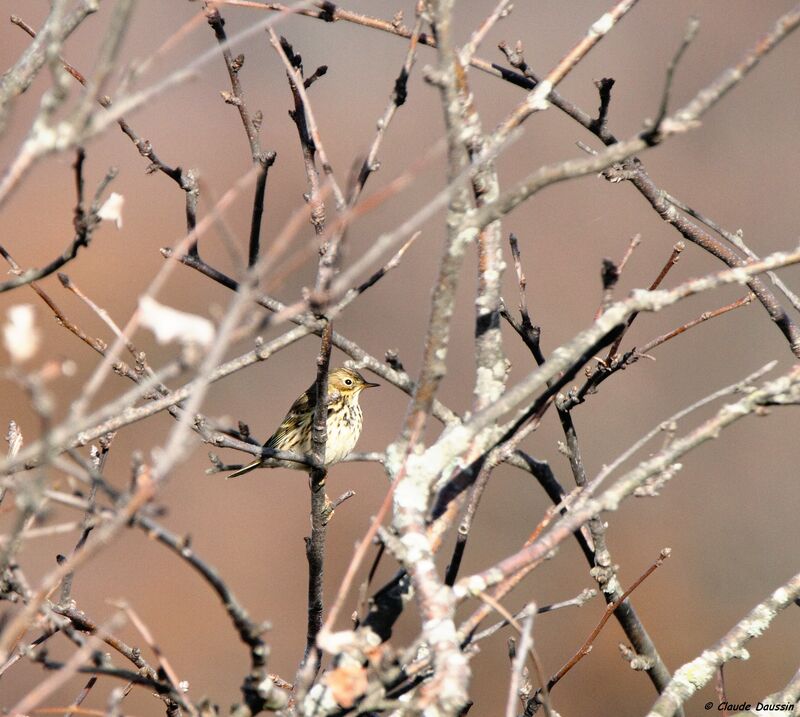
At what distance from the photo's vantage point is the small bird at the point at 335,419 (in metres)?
6.77

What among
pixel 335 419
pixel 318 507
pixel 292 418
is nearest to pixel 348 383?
pixel 335 419

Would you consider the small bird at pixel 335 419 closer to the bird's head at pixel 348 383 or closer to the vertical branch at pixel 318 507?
the bird's head at pixel 348 383

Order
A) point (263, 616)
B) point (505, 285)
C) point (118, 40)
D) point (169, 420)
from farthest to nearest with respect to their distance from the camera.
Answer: point (505, 285), point (169, 420), point (263, 616), point (118, 40)

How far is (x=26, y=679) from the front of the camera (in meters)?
6.86

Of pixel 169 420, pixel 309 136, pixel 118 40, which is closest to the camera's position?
pixel 118 40

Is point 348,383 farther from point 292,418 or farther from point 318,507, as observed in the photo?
point 318,507

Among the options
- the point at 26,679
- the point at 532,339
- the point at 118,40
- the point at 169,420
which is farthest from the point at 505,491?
the point at 118,40

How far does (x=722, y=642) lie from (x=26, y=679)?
587 centimetres

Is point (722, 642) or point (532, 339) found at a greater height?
point (532, 339)

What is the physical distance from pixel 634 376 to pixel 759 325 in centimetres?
151

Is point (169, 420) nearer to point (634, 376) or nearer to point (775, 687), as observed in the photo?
point (634, 376)

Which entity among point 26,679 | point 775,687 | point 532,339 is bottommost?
point 775,687

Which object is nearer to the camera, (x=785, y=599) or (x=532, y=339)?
(x=785, y=599)

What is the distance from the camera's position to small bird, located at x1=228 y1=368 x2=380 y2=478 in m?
6.77
